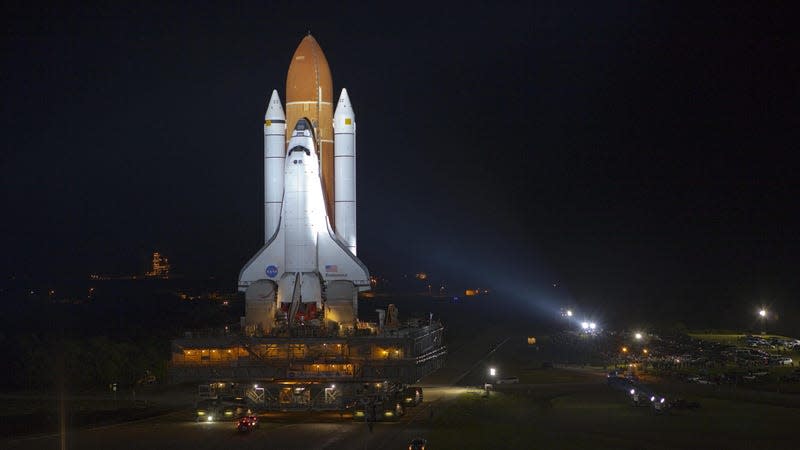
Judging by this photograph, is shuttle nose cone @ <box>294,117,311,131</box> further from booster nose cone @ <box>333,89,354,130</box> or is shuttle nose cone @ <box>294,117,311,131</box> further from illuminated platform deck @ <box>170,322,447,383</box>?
illuminated platform deck @ <box>170,322,447,383</box>

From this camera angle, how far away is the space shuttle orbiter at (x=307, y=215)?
41625 millimetres

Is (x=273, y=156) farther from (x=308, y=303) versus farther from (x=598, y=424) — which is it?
(x=598, y=424)

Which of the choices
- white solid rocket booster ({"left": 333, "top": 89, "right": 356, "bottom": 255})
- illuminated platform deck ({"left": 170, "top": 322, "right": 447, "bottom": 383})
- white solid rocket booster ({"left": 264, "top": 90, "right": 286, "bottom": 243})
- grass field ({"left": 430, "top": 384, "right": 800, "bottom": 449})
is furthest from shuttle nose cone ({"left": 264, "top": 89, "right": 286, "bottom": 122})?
grass field ({"left": 430, "top": 384, "right": 800, "bottom": 449})

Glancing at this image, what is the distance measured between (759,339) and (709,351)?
8.97 meters

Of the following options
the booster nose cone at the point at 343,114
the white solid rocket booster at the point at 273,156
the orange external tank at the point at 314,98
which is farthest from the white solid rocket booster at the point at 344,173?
the white solid rocket booster at the point at 273,156

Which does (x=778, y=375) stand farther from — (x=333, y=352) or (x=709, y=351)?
(x=333, y=352)

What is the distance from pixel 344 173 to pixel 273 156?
10.7 ft

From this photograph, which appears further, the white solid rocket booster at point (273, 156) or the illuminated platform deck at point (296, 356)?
the white solid rocket booster at point (273, 156)

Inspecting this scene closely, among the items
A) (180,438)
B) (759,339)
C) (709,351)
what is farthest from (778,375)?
(180,438)

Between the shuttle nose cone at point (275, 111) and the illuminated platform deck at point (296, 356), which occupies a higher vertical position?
the shuttle nose cone at point (275, 111)

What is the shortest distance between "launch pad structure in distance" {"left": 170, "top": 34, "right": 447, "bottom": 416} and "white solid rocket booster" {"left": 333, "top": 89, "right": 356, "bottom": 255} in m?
0.04

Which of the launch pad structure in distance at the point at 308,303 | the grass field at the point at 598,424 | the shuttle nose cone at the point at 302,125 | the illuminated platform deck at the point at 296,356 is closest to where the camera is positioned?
the grass field at the point at 598,424

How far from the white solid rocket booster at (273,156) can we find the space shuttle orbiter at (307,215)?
0.04 meters

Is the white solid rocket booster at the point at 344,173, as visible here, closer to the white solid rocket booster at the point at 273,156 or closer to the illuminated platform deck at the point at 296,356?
the white solid rocket booster at the point at 273,156
